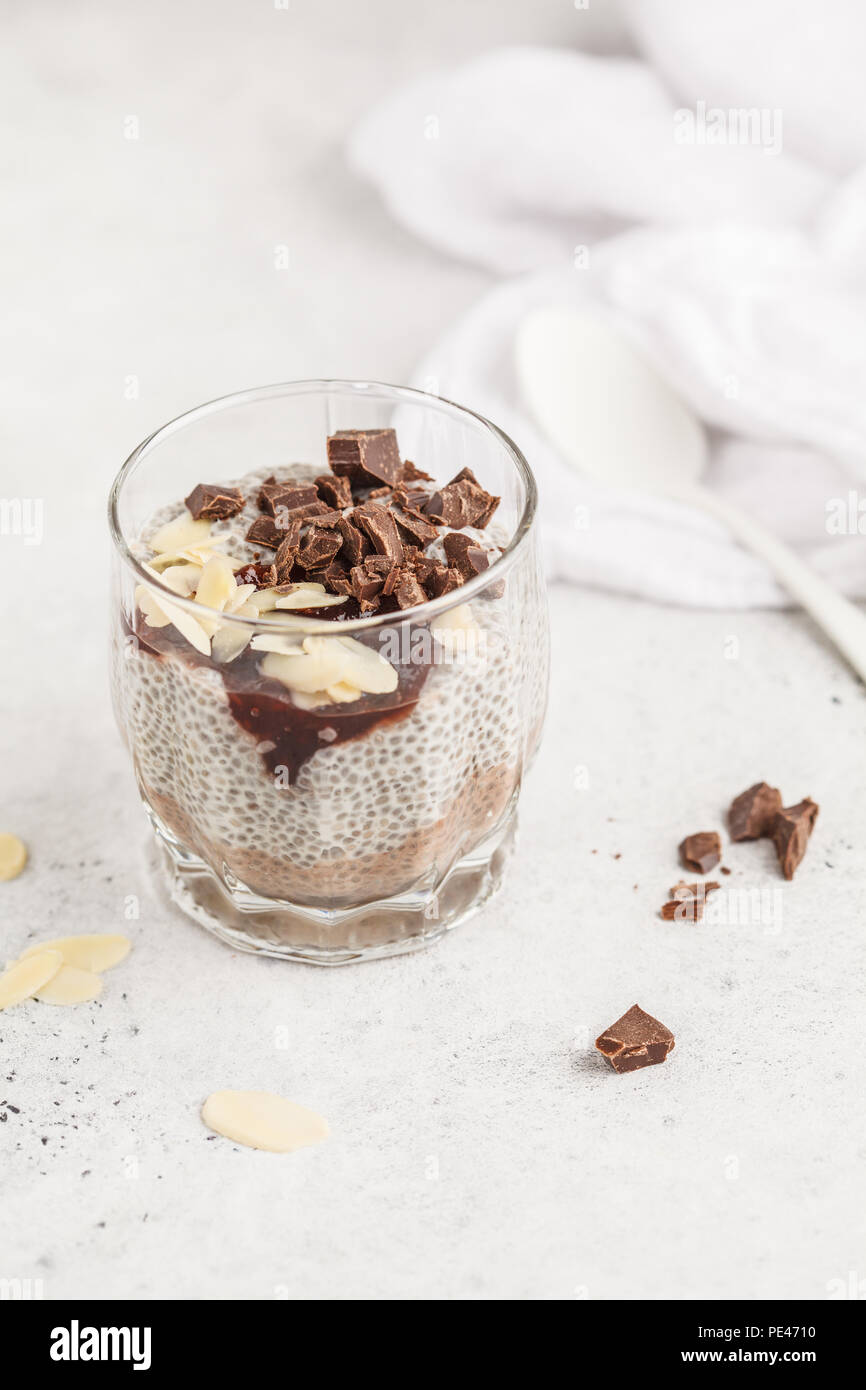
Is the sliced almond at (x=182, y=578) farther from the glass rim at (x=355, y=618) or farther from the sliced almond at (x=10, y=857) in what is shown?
the sliced almond at (x=10, y=857)

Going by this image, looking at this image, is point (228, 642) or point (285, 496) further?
point (285, 496)

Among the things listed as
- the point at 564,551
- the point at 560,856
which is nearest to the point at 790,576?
A: the point at 564,551

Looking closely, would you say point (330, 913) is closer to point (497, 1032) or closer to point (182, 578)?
point (497, 1032)

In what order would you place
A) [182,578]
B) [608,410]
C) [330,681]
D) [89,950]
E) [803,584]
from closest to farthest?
1. [330,681]
2. [182,578]
3. [89,950]
4. [803,584]
5. [608,410]

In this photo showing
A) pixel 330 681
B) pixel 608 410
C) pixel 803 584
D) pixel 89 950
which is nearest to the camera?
pixel 330 681

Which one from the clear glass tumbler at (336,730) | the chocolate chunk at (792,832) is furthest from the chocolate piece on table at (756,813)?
the clear glass tumbler at (336,730)

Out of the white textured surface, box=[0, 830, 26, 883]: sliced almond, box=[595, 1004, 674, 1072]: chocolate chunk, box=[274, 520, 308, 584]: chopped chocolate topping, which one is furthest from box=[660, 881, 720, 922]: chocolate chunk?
box=[0, 830, 26, 883]: sliced almond

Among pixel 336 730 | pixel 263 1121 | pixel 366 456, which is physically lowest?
pixel 263 1121

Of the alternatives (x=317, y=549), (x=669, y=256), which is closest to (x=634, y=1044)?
(x=317, y=549)

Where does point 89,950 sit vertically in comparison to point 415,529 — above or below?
below
